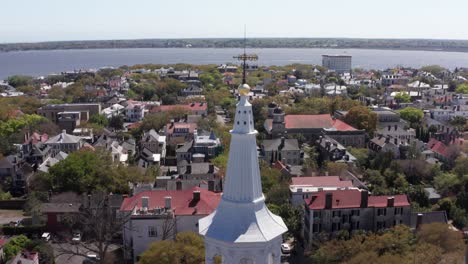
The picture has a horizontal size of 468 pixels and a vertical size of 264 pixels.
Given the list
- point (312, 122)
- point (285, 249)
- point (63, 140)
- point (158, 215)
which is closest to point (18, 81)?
point (63, 140)

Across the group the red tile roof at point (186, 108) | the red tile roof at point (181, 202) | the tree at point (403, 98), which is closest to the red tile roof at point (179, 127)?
the red tile roof at point (186, 108)

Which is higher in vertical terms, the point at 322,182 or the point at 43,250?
the point at 322,182

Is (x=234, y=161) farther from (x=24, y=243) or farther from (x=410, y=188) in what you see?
(x=410, y=188)

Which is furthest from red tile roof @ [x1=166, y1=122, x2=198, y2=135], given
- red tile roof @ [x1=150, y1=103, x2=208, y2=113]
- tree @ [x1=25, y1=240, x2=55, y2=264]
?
tree @ [x1=25, y1=240, x2=55, y2=264]

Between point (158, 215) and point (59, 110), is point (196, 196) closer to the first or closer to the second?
point (158, 215)

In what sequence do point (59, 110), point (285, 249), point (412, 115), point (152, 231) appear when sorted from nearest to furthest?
1. point (152, 231)
2. point (285, 249)
3. point (412, 115)
4. point (59, 110)

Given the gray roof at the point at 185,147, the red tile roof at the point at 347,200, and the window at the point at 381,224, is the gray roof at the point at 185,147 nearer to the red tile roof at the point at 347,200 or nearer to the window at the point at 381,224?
the red tile roof at the point at 347,200
